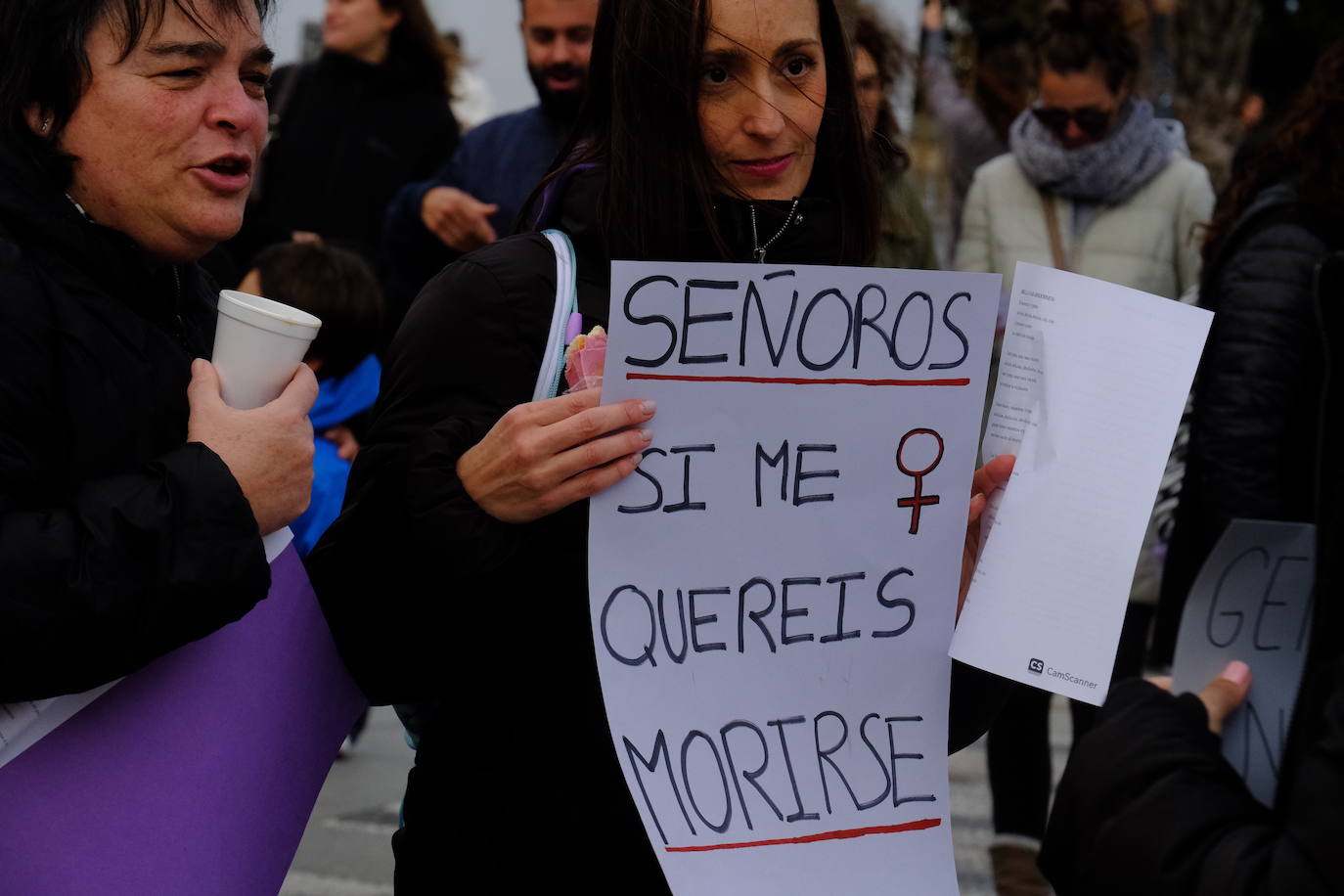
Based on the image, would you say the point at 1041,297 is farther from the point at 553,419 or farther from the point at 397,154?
the point at 397,154

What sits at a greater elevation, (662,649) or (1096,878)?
(662,649)

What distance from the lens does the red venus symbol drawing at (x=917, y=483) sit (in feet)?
6.61

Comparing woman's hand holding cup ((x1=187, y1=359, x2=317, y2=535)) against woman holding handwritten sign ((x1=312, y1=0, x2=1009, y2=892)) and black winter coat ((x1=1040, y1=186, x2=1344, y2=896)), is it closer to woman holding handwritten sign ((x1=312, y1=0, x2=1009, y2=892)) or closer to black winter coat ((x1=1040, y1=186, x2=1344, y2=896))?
woman holding handwritten sign ((x1=312, y1=0, x2=1009, y2=892))

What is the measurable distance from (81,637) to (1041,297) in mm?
1105

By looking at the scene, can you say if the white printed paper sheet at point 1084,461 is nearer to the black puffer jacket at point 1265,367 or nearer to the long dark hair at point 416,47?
the black puffer jacket at point 1265,367

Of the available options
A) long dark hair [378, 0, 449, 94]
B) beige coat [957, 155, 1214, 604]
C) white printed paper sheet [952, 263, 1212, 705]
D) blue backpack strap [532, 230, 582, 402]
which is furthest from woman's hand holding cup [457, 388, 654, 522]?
long dark hair [378, 0, 449, 94]

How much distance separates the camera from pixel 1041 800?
4.34m

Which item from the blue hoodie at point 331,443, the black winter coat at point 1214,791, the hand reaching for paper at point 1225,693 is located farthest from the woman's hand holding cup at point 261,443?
the blue hoodie at point 331,443

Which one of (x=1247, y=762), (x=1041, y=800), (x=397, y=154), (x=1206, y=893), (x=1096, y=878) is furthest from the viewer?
(x=397, y=154)

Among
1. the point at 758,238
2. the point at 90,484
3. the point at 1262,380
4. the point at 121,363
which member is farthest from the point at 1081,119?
the point at 90,484

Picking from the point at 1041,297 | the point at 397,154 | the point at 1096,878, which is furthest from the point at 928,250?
the point at 1096,878

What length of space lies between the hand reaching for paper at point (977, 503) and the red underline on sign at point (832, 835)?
26cm

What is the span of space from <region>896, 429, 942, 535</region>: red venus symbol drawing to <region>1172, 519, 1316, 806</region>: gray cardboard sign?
14.3 inches

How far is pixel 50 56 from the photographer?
189 centimetres
